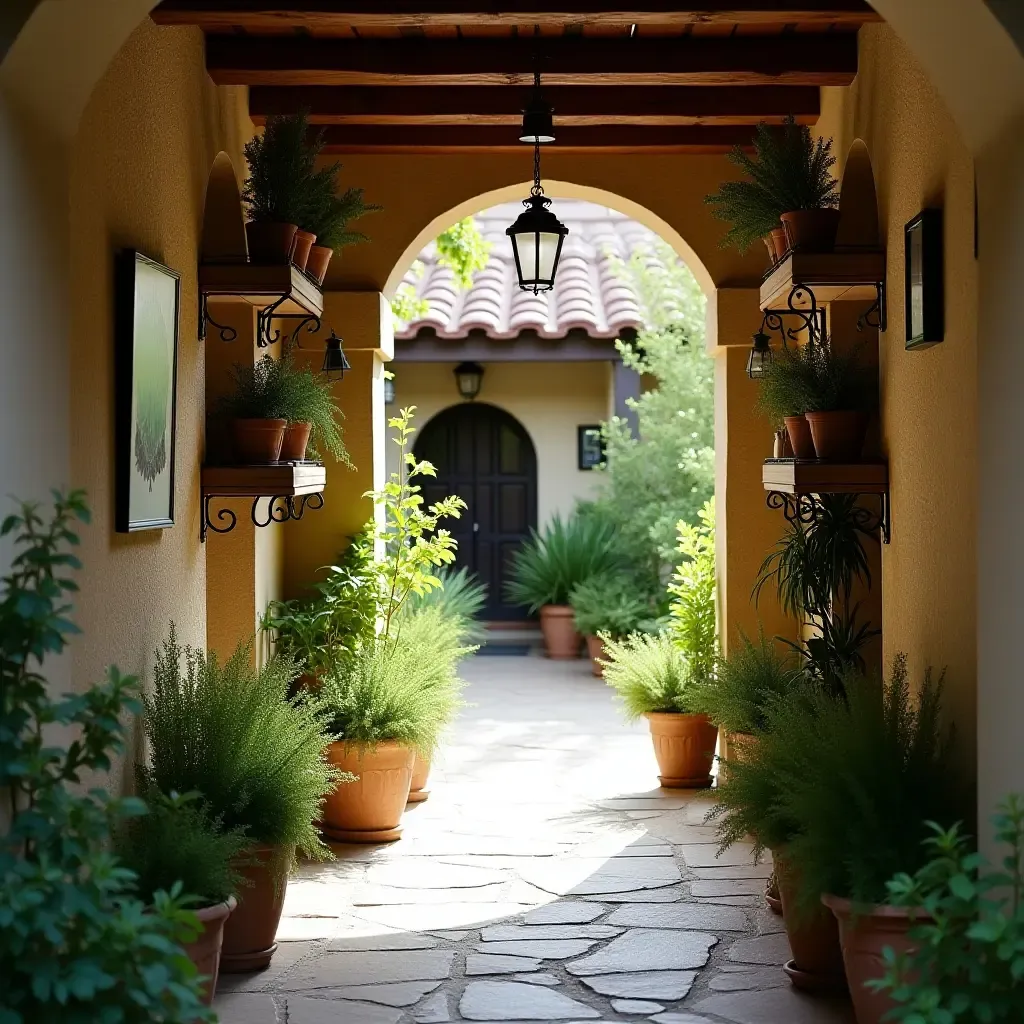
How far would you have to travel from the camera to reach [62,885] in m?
2.82

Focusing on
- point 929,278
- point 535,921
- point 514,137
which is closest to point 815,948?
point 535,921

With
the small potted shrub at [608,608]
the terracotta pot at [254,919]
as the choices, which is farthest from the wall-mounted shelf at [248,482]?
the small potted shrub at [608,608]

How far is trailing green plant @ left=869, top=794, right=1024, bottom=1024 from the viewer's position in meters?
2.85

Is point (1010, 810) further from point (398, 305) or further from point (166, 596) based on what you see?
point (398, 305)

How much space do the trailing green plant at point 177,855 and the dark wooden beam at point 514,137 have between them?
4.04 metres

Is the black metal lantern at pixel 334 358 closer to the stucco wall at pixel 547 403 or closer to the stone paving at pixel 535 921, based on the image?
the stone paving at pixel 535 921

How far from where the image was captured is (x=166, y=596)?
495 cm

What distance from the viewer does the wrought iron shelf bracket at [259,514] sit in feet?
18.4

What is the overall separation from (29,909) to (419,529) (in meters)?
4.43

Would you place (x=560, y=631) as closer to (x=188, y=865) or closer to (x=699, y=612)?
(x=699, y=612)

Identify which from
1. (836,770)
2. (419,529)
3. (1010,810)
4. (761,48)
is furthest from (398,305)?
(1010,810)

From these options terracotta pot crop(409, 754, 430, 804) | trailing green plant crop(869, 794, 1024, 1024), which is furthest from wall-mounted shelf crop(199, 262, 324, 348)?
trailing green plant crop(869, 794, 1024, 1024)

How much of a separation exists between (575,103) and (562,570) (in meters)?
7.16

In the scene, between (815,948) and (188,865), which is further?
(815,948)
